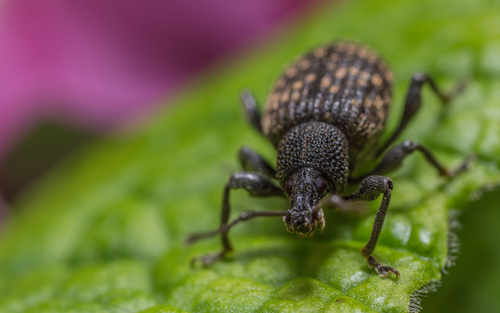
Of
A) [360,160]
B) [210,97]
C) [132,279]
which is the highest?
[210,97]

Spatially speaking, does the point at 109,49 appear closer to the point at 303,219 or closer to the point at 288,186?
the point at 288,186

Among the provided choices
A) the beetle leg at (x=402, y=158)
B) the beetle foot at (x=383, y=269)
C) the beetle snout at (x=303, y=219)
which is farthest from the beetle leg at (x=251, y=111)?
the beetle foot at (x=383, y=269)

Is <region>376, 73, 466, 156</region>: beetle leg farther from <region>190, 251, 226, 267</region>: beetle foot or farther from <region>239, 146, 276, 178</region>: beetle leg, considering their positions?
<region>190, 251, 226, 267</region>: beetle foot

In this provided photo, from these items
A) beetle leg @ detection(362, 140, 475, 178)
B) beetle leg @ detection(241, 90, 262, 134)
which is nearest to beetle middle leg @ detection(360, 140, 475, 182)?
beetle leg @ detection(362, 140, 475, 178)

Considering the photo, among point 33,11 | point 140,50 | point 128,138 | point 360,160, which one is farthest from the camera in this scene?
point 140,50

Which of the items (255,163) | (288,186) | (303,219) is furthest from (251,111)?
(303,219)

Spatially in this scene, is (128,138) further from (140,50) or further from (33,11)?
(33,11)

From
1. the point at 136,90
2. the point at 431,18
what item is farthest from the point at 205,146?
the point at 136,90

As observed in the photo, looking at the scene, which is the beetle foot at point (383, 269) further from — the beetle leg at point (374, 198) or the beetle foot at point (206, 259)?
the beetle foot at point (206, 259)
